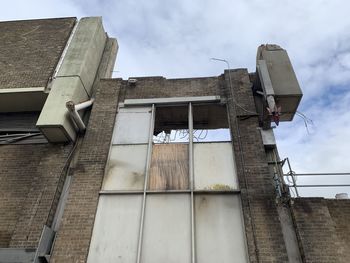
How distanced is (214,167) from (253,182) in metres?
1.00

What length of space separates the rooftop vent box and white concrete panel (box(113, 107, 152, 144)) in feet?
11.1

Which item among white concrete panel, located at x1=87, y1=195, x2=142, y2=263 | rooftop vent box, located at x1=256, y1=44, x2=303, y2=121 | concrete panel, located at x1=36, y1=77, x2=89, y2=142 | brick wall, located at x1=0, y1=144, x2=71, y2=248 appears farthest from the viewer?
rooftop vent box, located at x1=256, y1=44, x2=303, y2=121

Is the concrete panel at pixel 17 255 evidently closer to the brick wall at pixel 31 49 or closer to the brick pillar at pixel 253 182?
the brick pillar at pixel 253 182

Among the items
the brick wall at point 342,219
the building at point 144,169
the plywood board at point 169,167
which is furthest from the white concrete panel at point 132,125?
the brick wall at point 342,219

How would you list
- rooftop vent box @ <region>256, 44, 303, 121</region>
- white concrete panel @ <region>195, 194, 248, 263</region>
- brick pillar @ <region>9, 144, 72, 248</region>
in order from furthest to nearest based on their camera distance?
rooftop vent box @ <region>256, 44, 303, 121</region>
brick pillar @ <region>9, 144, 72, 248</region>
white concrete panel @ <region>195, 194, 248, 263</region>

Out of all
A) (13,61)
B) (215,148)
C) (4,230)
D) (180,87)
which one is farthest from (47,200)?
(13,61)

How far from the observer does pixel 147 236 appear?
6406 millimetres

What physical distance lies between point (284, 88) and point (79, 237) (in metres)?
6.41

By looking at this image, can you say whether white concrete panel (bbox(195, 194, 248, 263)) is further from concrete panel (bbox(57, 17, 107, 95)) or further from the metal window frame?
concrete panel (bbox(57, 17, 107, 95))

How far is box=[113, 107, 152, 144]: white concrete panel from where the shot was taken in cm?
821

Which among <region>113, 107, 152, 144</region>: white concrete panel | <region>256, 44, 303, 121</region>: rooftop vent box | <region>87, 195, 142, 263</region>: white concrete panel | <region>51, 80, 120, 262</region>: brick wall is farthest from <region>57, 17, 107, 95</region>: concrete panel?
<region>256, 44, 303, 121</region>: rooftop vent box

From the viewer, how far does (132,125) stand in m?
8.52

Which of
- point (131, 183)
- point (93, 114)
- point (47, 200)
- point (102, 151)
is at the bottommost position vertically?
point (47, 200)

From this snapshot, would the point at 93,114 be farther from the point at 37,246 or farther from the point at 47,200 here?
the point at 37,246
